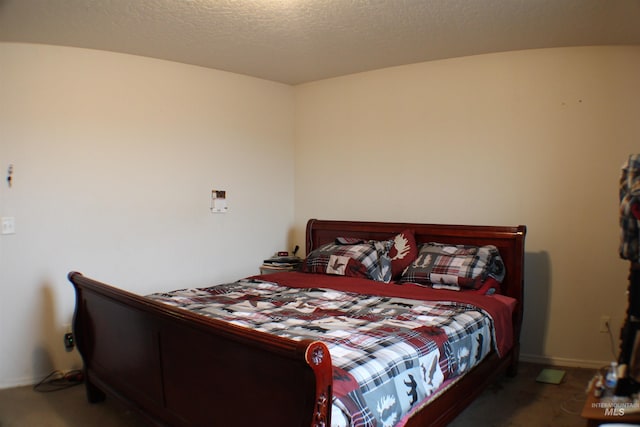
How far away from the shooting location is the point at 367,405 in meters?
1.55

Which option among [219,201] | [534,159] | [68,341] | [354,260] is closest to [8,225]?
[68,341]

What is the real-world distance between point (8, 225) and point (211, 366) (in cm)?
208

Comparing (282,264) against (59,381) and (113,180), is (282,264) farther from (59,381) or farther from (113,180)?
(59,381)

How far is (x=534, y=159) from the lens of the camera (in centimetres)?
324

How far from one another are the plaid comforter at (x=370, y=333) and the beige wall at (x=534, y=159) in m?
1.04

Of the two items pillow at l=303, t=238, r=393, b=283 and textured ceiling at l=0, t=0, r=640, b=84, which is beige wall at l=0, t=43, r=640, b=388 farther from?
pillow at l=303, t=238, r=393, b=283

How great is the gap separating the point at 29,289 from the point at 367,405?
2.59 m

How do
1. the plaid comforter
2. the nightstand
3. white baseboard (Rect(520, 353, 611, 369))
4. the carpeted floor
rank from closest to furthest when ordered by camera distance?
the plaid comforter
the carpeted floor
white baseboard (Rect(520, 353, 611, 369))
the nightstand

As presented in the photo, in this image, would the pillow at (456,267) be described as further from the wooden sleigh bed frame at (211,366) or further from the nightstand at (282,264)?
the nightstand at (282,264)

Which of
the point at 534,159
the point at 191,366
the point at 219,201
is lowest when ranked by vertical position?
the point at 191,366

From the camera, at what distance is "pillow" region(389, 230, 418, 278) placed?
3.32 meters

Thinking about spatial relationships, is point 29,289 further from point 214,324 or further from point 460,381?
point 460,381

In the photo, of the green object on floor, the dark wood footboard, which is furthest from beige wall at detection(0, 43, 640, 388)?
the dark wood footboard

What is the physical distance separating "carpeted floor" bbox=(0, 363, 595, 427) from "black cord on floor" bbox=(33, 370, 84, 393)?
2.1 inches
